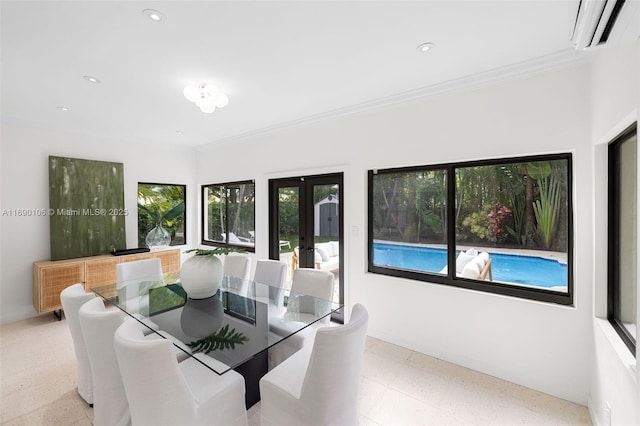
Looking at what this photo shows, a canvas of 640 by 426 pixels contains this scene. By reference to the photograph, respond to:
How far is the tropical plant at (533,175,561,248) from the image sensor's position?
2.30 m

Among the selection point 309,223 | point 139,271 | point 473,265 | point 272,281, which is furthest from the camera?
point 309,223

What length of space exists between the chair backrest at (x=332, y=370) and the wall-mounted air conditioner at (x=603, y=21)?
153 cm

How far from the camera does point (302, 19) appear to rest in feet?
5.78

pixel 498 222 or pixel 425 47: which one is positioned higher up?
pixel 425 47

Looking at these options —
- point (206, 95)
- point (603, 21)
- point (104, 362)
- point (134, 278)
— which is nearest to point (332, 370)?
point (104, 362)

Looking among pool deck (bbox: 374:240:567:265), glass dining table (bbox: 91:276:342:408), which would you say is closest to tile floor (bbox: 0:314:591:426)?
glass dining table (bbox: 91:276:342:408)

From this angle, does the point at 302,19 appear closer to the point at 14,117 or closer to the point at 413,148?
the point at 413,148

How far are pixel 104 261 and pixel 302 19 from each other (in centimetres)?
423

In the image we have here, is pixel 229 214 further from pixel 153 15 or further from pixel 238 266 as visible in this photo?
pixel 153 15

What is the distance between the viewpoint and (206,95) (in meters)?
2.55

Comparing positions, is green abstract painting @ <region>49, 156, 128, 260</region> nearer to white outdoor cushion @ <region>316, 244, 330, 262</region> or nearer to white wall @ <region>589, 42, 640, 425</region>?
white outdoor cushion @ <region>316, 244, 330, 262</region>

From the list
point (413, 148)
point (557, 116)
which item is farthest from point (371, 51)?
point (557, 116)

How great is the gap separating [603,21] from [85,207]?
5.55 meters

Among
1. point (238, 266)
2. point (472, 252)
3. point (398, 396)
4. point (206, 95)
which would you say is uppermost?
point (206, 95)
